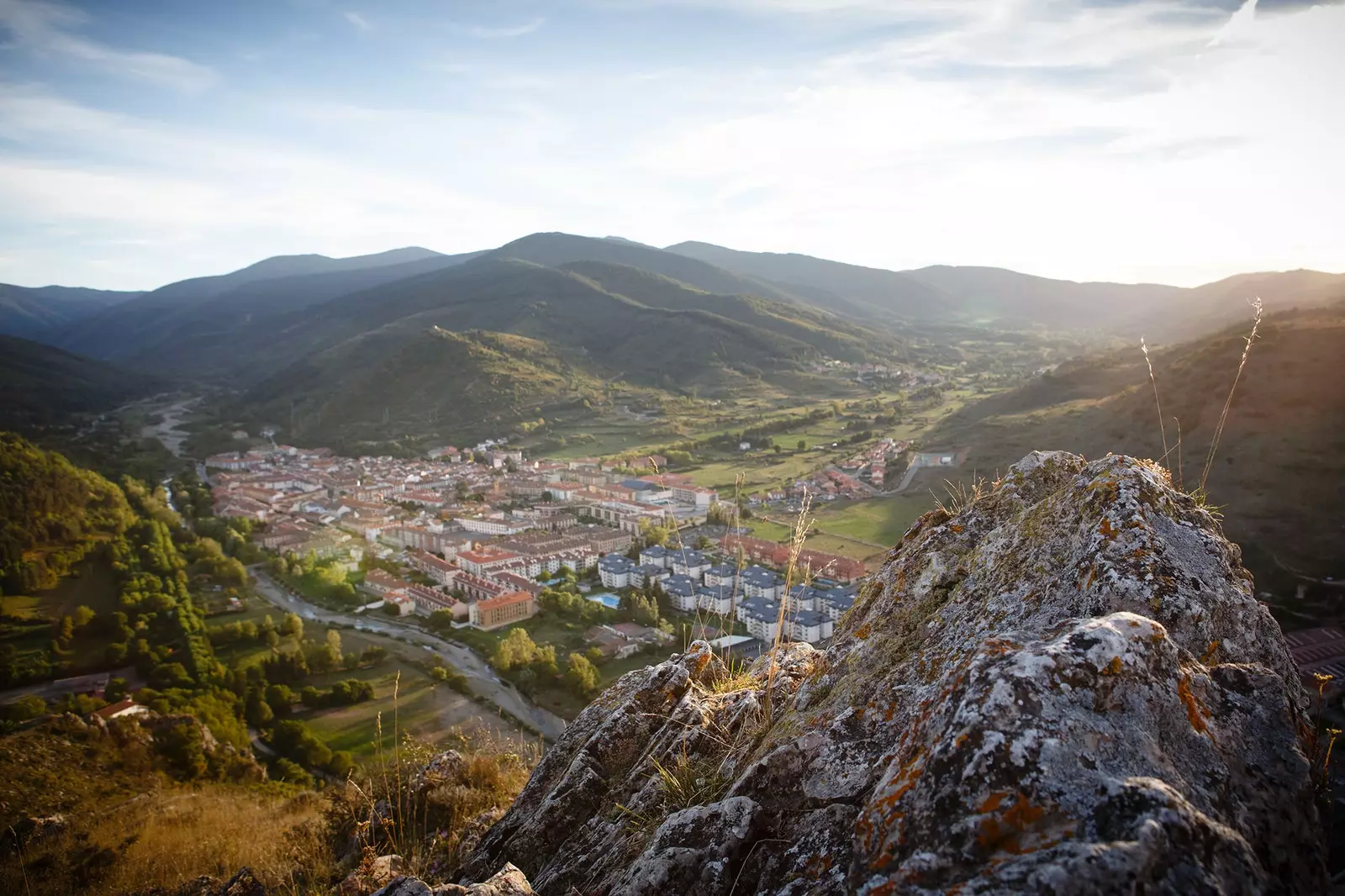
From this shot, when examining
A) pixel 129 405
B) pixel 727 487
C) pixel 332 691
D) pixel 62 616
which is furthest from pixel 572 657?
pixel 129 405

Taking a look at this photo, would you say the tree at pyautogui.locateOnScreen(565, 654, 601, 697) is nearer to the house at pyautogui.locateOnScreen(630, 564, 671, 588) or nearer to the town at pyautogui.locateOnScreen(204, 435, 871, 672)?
the town at pyautogui.locateOnScreen(204, 435, 871, 672)

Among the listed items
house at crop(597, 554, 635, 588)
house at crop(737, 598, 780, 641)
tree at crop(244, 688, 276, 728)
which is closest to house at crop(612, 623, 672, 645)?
house at crop(737, 598, 780, 641)

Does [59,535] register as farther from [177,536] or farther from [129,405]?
[129,405]

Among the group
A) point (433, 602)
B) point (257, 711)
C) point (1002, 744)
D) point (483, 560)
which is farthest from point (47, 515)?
point (1002, 744)

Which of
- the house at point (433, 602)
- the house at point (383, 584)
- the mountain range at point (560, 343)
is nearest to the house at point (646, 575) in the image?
the house at point (433, 602)

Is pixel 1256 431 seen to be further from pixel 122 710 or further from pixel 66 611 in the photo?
pixel 66 611

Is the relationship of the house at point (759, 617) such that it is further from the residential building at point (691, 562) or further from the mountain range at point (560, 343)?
the mountain range at point (560, 343)
